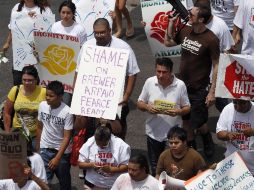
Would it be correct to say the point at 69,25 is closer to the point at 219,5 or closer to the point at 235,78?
the point at 219,5

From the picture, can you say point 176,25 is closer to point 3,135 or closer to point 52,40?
point 52,40

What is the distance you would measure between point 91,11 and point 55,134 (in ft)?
9.61

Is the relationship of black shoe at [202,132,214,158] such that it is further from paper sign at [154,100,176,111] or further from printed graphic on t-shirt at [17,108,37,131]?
printed graphic on t-shirt at [17,108,37,131]

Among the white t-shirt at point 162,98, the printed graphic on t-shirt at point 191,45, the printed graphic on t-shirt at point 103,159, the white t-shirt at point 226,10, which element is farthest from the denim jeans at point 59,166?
the white t-shirt at point 226,10

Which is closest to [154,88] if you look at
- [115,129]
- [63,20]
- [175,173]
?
[115,129]

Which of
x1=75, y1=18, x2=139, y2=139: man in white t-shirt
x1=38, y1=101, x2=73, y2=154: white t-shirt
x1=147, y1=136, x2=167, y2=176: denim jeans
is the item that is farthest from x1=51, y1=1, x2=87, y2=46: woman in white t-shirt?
x1=147, y1=136, x2=167, y2=176: denim jeans

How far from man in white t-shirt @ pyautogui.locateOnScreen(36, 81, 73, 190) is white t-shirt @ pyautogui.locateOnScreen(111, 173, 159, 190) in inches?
42.7

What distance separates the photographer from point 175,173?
873cm

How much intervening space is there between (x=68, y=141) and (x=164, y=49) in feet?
7.80

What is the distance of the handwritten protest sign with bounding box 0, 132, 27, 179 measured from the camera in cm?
857

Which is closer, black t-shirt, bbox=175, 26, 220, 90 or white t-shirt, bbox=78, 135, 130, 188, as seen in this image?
white t-shirt, bbox=78, 135, 130, 188

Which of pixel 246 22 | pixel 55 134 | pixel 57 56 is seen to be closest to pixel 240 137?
pixel 55 134

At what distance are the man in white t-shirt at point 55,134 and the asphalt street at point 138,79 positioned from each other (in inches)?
24.7

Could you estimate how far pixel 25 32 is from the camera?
11484 mm
